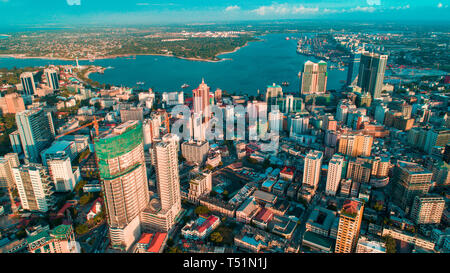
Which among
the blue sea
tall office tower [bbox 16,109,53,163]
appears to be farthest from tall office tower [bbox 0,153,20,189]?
the blue sea

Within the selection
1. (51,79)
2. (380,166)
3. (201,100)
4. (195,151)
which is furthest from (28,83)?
(380,166)

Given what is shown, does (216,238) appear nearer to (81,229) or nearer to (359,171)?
(81,229)

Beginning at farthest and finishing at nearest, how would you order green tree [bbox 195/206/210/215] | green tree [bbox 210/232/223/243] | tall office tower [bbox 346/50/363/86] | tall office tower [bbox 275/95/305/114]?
tall office tower [bbox 346/50/363/86]
tall office tower [bbox 275/95/305/114]
green tree [bbox 195/206/210/215]
green tree [bbox 210/232/223/243]

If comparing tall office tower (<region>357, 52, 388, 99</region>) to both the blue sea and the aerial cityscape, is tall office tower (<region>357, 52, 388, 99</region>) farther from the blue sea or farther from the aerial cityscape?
the blue sea

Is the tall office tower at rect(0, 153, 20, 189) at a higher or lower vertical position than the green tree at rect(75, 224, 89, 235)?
higher

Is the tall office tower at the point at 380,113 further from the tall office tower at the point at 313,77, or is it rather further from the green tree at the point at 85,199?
the green tree at the point at 85,199

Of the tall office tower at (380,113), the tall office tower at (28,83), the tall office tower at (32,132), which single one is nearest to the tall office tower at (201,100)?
the tall office tower at (32,132)
